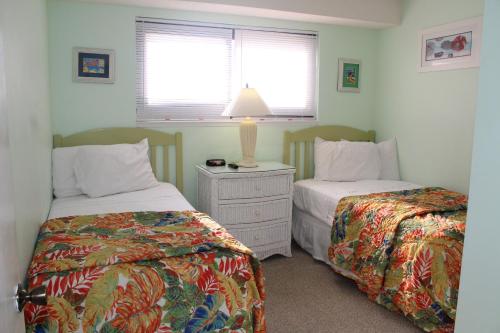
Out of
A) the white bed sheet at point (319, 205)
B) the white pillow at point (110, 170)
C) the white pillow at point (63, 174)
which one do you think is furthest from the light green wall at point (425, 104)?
the white pillow at point (63, 174)

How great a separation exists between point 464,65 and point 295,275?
78.9 inches

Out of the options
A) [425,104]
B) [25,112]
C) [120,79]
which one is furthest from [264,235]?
[25,112]

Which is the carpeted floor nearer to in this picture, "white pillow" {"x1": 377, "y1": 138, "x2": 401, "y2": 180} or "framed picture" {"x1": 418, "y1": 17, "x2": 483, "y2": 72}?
"white pillow" {"x1": 377, "y1": 138, "x2": 401, "y2": 180}

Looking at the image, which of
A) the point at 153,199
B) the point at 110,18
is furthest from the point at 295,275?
the point at 110,18

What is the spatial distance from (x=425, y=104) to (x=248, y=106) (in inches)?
59.6

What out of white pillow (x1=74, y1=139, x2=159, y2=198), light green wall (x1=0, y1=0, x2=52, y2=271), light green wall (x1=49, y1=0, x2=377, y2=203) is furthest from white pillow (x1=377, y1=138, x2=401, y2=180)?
light green wall (x1=0, y1=0, x2=52, y2=271)

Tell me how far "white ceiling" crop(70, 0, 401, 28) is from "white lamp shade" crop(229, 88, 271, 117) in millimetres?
641

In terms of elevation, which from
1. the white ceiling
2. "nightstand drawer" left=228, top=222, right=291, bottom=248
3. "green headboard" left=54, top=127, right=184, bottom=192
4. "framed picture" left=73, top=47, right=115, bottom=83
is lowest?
"nightstand drawer" left=228, top=222, right=291, bottom=248

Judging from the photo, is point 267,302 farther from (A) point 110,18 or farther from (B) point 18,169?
(A) point 110,18

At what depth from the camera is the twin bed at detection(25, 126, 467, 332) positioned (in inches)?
62.7

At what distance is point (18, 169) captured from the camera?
4.81 ft

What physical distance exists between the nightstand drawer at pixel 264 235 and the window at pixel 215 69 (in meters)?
0.99

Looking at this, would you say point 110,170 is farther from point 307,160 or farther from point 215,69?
point 307,160

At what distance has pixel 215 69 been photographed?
3455 millimetres
